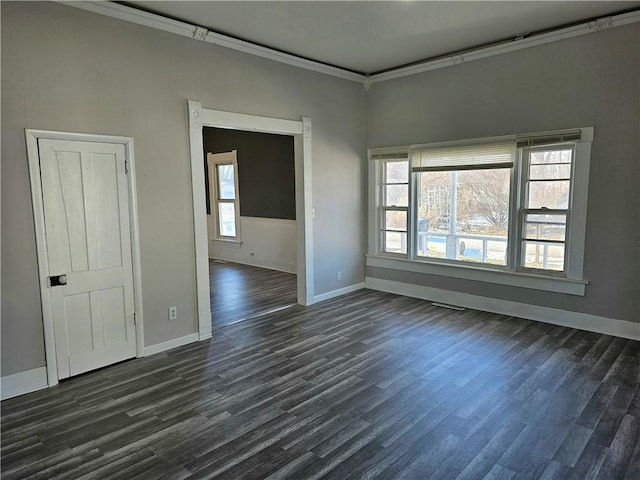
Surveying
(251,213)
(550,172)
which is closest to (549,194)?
(550,172)

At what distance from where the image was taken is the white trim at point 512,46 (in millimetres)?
3994

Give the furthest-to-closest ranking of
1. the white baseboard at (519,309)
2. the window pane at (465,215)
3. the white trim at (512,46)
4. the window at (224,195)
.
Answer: the window at (224,195) → the window pane at (465,215) → the white baseboard at (519,309) → the white trim at (512,46)

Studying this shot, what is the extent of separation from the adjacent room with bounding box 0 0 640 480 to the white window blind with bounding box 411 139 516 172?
33 mm

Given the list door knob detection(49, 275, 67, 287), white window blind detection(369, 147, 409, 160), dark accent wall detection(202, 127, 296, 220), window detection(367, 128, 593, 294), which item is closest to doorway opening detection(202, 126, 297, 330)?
dark accent wall detection(202, 127, 296, 220)

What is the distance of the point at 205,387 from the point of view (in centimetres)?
336

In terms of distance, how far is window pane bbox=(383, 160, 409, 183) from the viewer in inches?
233

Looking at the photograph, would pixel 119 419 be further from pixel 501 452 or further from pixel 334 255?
pixel 334 255

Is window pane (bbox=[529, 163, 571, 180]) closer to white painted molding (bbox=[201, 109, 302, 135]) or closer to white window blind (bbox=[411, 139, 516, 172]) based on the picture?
white window blind (bbox=[411, 139, 516, 172])

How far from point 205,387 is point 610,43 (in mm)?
4937

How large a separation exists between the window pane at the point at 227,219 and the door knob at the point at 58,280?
18.0 feet

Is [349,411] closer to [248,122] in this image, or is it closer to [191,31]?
[248,122]

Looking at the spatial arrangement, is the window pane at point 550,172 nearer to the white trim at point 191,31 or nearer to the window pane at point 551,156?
the window pane at point 551,156

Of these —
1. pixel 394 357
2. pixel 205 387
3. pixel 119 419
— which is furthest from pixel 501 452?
pixel 119 419

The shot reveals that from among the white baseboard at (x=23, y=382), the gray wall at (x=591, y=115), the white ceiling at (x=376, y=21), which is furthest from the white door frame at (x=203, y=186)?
the gray wall at (x=591, y=115)
